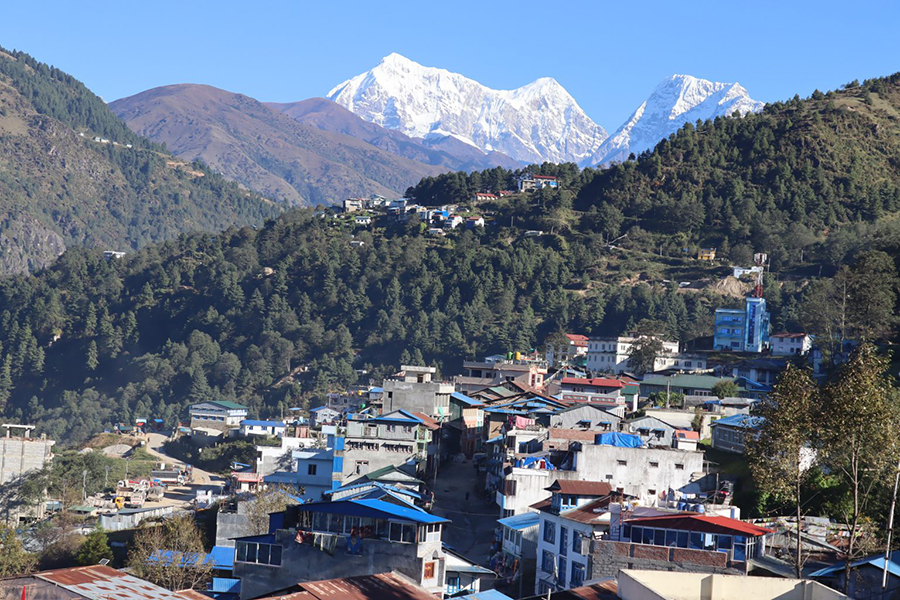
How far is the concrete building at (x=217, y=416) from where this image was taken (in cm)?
10706

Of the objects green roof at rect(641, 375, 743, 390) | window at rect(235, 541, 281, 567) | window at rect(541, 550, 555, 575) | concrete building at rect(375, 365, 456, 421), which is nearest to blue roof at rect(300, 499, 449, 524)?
window at rect(235, 541, 281, 567)

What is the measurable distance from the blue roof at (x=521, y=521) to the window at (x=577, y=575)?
4633mm

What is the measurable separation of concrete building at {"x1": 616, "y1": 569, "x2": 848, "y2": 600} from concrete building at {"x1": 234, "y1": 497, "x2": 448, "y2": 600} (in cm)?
636

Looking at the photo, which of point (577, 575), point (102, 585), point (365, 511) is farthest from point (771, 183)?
point (102, 585)

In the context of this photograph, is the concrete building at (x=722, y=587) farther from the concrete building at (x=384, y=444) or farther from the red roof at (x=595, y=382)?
the red roof at (x=595, y=382)

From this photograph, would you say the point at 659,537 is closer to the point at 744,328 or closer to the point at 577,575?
the point at 577,575

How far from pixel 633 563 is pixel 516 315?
9687cm

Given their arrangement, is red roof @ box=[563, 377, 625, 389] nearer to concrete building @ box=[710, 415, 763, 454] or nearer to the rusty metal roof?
concrete building @ box=[710, 415, 763, 454]

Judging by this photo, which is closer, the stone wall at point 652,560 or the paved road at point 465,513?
the stone wall at point 652,560

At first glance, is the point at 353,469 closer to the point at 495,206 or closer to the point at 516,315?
the point at 516,315

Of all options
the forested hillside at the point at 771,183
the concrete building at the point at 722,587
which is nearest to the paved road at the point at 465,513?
the concrete building at the point at 722,587

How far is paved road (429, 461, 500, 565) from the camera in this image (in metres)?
45.6

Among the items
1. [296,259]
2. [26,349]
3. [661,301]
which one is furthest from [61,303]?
[661,301]

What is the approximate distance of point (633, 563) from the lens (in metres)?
32.2
